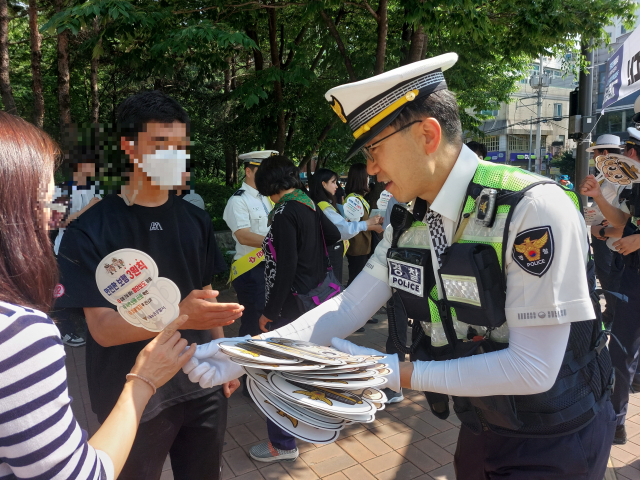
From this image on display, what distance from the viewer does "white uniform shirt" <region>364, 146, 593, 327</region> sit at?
4.22 ft

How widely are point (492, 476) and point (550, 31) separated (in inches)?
274

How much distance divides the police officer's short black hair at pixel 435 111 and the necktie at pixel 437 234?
0.88 ft

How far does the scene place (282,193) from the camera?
3.56 m

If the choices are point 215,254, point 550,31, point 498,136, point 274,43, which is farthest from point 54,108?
point 498,136

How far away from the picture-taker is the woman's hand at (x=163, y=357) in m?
1.40

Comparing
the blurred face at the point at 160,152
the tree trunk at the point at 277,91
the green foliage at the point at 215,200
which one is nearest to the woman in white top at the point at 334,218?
the blurred face at the point at 160,152

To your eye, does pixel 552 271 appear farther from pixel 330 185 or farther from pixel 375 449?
pixel 330 185

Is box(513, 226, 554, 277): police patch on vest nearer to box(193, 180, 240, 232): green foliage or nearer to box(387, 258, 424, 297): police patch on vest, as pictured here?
box(387, 258, 424, 297): police patch on vest

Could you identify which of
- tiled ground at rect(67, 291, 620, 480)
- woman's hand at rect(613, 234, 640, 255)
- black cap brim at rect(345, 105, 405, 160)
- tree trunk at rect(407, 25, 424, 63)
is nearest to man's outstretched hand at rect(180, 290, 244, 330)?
black cap brim at rect(345, 105, 405, 160)

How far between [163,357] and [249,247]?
9.68 ft

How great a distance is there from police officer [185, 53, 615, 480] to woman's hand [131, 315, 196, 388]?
106 mm

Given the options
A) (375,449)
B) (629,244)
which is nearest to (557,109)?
(629,244)

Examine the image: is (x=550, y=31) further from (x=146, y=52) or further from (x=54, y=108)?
(x=54, y=108)

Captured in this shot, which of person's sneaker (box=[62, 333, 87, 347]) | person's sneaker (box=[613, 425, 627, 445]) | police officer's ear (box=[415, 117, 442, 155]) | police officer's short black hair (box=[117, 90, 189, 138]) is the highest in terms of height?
police officer's short black hair (box=[117, 90, 189, 138])
